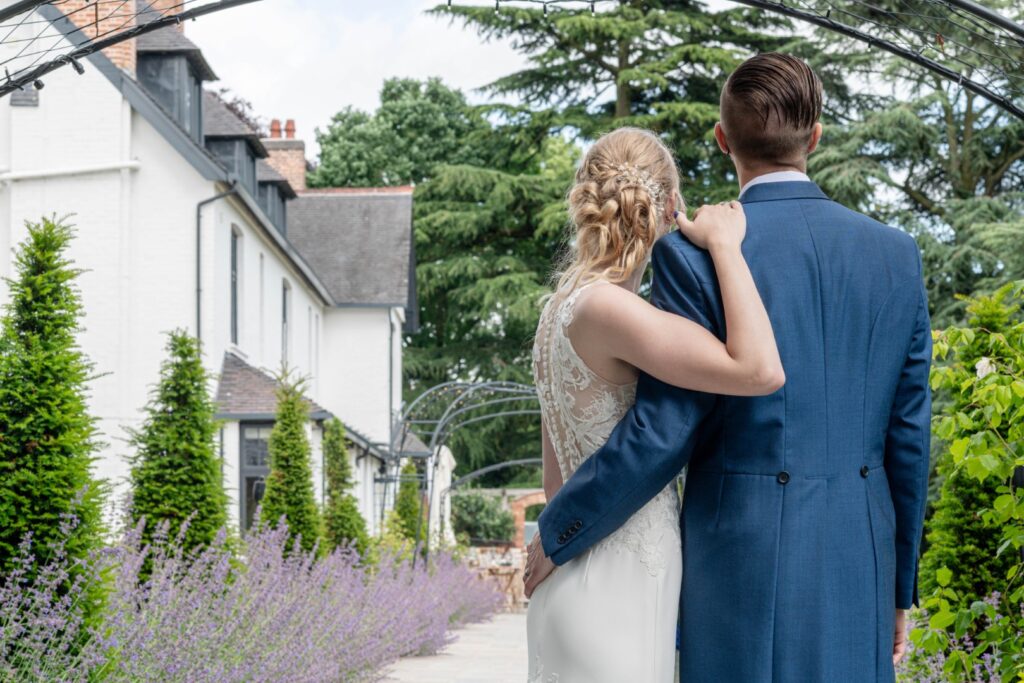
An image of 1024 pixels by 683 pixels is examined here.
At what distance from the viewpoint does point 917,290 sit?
2816 millimetres

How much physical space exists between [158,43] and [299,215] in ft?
42.2

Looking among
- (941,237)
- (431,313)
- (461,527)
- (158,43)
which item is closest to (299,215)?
(431,313)

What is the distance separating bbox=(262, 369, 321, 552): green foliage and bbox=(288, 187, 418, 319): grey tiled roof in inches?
525

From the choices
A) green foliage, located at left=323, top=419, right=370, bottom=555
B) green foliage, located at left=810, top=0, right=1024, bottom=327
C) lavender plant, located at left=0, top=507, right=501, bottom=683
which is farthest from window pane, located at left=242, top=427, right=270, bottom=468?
green foliage, located at left=810, top=0, right=1024, bottom=327

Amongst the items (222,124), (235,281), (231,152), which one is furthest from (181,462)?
(222,124)

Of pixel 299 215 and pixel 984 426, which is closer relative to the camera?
pixel 984 426

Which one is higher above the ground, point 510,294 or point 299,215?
point 299,215

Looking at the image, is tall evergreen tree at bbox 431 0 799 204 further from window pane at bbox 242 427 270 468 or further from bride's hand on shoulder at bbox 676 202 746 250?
bride's hand on shoulder at bbox 676 202 746 250

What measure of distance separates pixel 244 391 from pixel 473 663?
7.33 meters

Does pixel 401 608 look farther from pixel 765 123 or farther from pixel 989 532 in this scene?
pixel 765 123

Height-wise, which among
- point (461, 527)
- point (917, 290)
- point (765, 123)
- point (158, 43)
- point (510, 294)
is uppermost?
point (158, 43)

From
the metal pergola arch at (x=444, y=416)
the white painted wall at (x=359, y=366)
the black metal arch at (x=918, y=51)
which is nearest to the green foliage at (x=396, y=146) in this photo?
the metal pergola arch at (x=444, y=416)

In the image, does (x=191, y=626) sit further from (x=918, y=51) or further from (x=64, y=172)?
(x=64, y=172)

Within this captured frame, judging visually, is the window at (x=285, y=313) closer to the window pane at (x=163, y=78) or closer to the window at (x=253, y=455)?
the window at (x=253, y=455)
